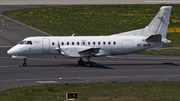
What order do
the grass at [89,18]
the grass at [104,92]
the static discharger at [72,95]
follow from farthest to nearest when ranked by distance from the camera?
the grass at [89,18] → the grass at [104,92] → the static discharger at [72,95]

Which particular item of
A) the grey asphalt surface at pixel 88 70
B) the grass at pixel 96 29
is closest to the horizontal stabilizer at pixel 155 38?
the grey asphalt surface at pixel 88 70

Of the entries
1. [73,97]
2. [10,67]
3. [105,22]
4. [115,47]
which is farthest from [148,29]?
[105,22]

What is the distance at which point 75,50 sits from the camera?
45281 mm

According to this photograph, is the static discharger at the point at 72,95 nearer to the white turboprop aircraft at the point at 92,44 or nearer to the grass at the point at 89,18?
the white turboprop aircraft at the point at 92,44

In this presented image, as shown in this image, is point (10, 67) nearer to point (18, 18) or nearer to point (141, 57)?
point (141, 57)

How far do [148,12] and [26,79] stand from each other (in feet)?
189

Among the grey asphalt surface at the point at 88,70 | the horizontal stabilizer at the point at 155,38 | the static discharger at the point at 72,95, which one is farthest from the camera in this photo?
the horizontal stabilizer at the point at 155,38

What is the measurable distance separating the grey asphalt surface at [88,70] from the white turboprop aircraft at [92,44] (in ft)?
3.64

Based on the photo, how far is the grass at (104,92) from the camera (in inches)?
1201

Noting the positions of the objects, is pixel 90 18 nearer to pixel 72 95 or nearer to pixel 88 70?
pixel 88 70

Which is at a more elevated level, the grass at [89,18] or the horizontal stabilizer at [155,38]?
the grass at [89,18]

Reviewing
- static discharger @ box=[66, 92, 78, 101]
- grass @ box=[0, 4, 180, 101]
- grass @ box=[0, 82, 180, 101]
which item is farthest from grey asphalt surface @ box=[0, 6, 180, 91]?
static discharger @ box=[66, 92, 78, 101]

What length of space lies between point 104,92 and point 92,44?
13.7 m

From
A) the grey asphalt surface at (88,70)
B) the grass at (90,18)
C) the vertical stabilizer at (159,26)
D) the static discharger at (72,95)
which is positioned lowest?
the static discharger at (72,95)
